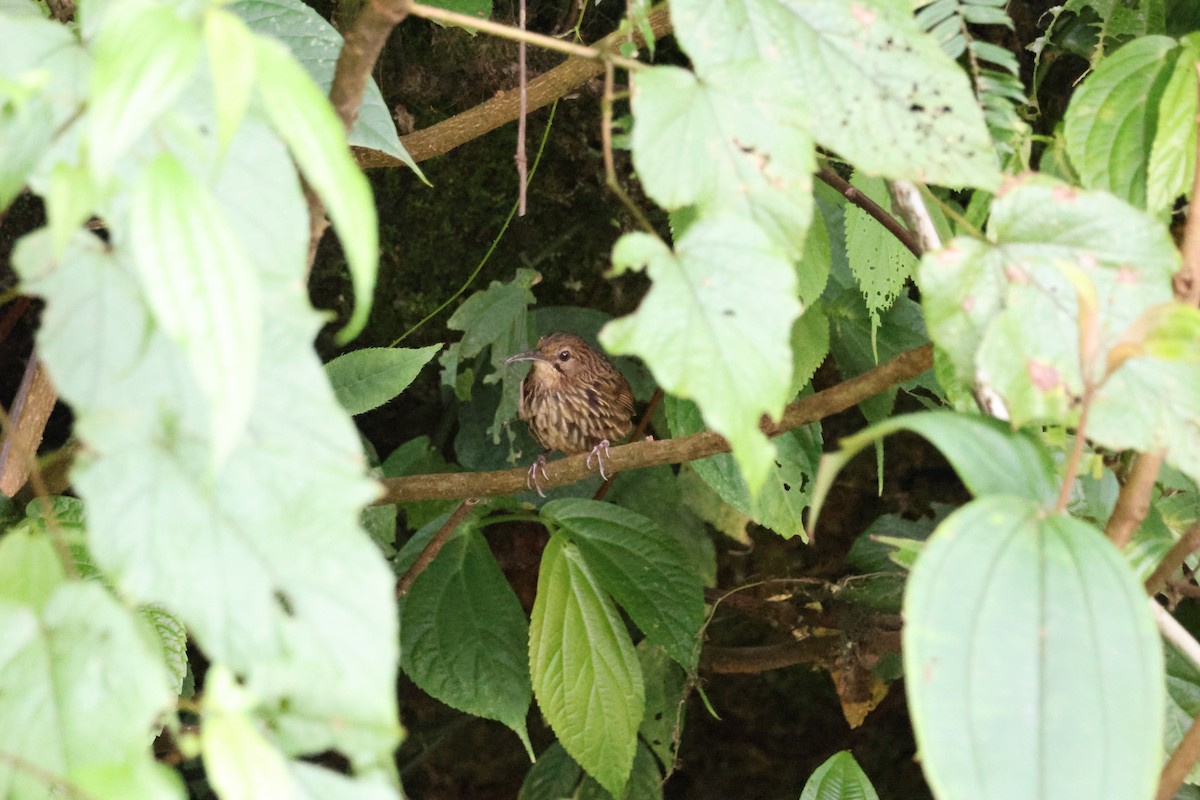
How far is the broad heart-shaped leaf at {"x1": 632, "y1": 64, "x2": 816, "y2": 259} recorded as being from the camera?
89 cm

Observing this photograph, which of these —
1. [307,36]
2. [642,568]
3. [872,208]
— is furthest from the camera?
[642,568]

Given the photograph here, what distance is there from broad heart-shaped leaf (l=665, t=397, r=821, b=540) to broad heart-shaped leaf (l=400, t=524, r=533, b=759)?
472mm

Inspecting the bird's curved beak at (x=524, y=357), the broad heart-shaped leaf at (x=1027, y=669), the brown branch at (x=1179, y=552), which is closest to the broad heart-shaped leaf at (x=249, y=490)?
the broad heart-shaped leaf at (x=1027, y=669)

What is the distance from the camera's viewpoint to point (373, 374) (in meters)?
1.94

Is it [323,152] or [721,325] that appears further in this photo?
[721,325]

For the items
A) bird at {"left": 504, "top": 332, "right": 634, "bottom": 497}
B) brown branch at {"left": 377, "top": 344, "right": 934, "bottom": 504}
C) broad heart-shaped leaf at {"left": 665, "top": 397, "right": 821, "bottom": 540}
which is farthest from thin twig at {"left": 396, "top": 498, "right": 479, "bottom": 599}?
bird at {"left": 504, "top": 332, "right": 634, "bottom": 497}

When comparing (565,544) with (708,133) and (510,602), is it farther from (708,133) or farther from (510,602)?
(708,133)

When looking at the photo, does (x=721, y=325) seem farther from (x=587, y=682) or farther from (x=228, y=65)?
(x=587, y=682)

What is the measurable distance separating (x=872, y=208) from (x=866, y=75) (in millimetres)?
642

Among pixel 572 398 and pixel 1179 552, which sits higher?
pixel 1179 552

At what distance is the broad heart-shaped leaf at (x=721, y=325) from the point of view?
80 centimetres

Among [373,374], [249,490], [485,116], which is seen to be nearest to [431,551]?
[373,374]

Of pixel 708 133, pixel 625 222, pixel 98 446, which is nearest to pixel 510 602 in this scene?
pixel 625 222

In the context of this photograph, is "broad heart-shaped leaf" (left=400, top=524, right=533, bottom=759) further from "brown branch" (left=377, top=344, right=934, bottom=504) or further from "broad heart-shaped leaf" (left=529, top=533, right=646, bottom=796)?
"brown branch" (left=377, top=344, right=934, bottom=504)
